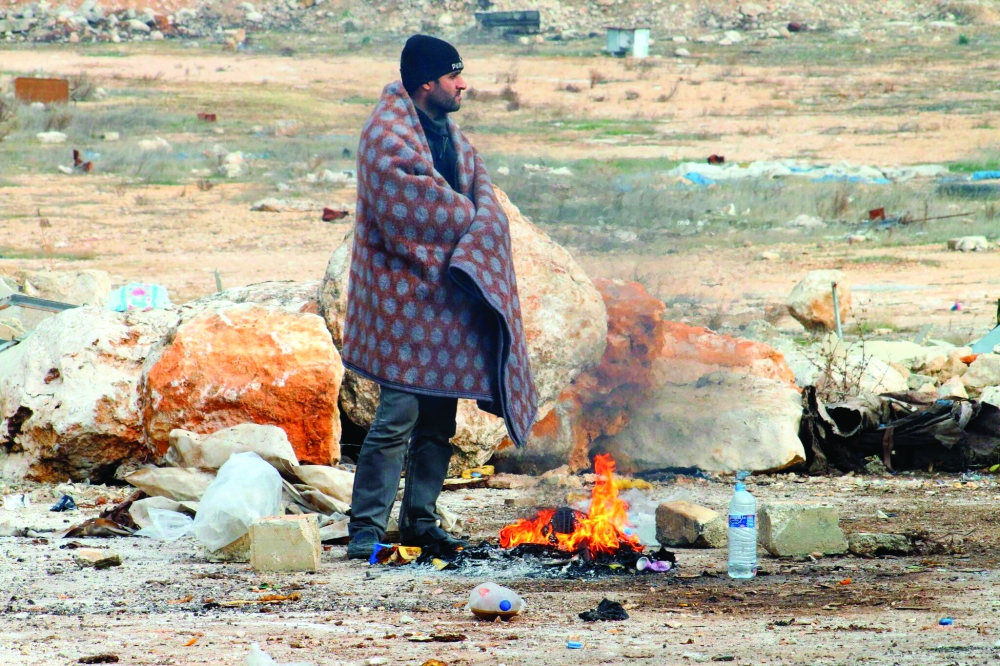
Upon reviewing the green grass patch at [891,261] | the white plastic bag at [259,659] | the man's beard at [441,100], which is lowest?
the green grass patch at [891,261]

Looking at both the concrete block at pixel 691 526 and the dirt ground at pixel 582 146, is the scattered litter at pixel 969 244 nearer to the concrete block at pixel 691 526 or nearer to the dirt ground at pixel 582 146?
the dirt ground at pixel 582 146

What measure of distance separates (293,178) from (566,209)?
10331 mm

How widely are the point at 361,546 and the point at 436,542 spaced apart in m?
0.24

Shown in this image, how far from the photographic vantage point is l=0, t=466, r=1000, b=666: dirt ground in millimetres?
3176

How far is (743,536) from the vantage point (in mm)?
4117

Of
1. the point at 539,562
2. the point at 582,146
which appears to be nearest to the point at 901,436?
the point at 539,562

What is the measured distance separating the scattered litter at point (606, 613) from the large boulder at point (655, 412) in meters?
2.59

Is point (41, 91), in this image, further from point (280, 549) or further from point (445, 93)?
point (280, 549)

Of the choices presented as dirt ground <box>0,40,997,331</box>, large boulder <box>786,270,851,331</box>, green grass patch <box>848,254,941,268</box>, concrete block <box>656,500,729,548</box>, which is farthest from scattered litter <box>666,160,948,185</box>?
concrete block <box>656,500,729,548</box>

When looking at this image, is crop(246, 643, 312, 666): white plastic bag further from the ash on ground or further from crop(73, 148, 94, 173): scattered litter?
crop(73, 148, 94, 173): scattered litter

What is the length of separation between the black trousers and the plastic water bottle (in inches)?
39.5

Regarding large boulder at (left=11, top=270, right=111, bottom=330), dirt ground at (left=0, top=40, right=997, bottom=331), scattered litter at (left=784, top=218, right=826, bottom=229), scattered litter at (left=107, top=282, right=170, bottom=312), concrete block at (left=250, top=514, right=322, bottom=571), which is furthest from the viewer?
scattered litter at (left=784, top=218, right=826, bottom=229)

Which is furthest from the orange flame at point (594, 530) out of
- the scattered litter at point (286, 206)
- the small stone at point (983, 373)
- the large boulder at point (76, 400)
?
the scattered litter at point (286, 206)

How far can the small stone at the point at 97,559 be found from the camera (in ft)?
14.0
